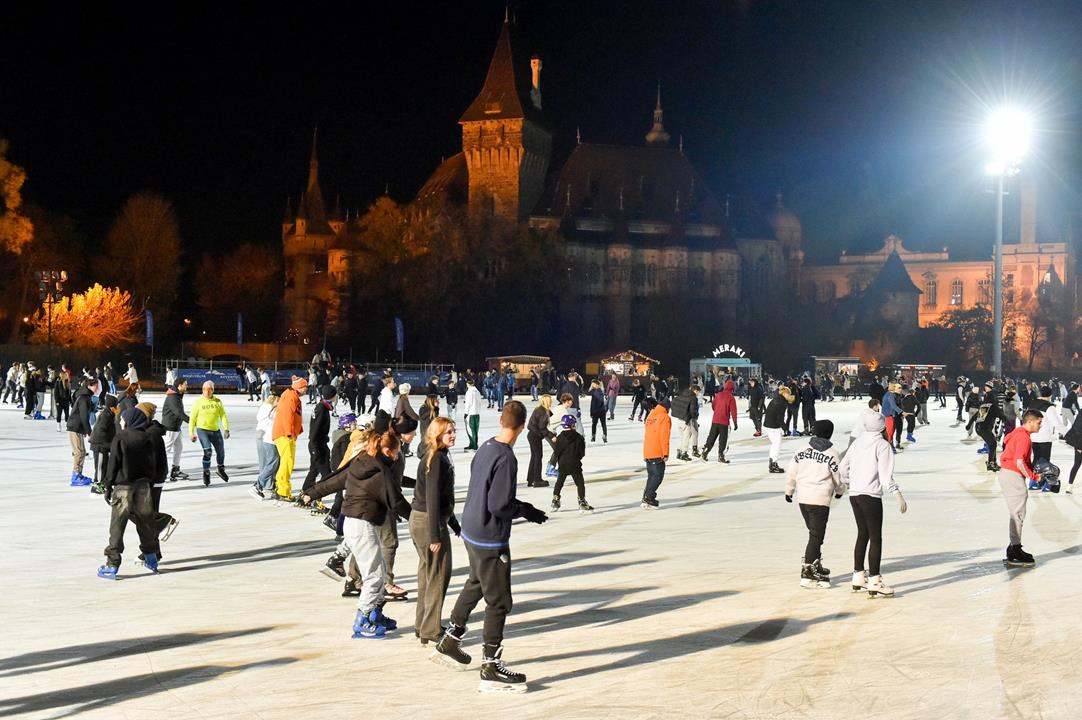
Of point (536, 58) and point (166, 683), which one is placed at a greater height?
point (536, 58)

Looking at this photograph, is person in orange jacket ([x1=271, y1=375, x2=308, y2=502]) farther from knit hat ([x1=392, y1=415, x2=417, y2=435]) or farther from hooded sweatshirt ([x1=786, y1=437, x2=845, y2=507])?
hooded sweatshirt ([x1=786, y1=437, x2=845, y2=507])

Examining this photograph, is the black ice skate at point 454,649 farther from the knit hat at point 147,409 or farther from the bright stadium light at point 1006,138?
the bright stadium light at point 1006,138

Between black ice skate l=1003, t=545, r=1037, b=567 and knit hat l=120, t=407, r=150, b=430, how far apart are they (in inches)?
272

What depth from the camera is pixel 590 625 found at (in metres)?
8.31

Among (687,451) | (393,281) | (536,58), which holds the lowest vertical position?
(687,451)

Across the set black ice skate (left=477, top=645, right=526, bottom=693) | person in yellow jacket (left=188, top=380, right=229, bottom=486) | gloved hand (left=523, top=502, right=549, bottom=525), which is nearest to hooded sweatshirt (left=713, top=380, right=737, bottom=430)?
person in yellow jacket (left=188, top=380, right=229, bottom=486)

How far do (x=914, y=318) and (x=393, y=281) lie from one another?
61.7m

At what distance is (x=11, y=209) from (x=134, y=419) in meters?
52.4

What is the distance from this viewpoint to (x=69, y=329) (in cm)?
6244

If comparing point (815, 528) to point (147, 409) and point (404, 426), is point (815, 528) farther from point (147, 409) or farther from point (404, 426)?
point (147, 409)

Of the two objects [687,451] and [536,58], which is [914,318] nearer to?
[536,58]

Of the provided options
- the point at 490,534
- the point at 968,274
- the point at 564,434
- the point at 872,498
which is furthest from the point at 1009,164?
the point at 968,274

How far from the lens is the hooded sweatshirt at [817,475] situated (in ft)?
31.5

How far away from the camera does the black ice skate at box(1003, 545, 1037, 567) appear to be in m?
10.6
